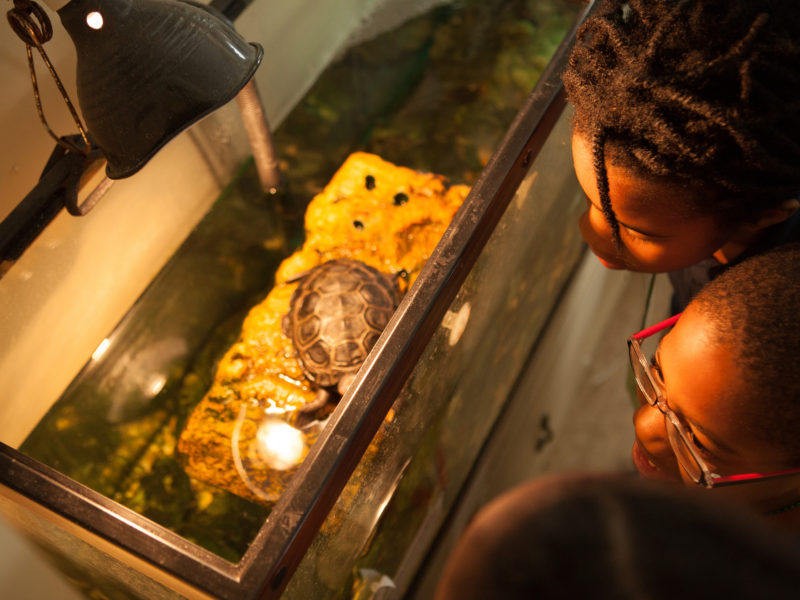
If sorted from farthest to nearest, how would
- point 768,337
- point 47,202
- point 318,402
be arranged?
point 318,402 < point 47,202 < point 768,337

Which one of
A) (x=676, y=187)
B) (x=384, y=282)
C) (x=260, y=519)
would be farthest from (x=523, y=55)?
(x=260, y=519)

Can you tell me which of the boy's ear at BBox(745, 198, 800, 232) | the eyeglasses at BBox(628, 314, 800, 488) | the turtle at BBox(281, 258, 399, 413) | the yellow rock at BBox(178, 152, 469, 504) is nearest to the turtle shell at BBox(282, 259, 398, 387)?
the turtle at BBox(281, 258, 399, 413)

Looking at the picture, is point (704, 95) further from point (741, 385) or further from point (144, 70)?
point (144, 70)

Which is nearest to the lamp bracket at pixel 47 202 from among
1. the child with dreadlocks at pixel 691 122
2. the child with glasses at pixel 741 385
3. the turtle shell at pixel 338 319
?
the turtle shell at pixel 338 319

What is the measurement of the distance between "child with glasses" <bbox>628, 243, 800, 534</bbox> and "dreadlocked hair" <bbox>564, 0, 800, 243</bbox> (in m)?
0.13

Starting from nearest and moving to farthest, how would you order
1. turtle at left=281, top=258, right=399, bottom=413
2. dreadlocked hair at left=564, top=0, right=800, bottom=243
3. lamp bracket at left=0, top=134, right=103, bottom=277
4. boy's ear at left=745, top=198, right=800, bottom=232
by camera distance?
dreadlocked hair at left=564, top=0, right=800, bottom=243, boy's ear at left=745, top=198, right=800, bottom=232, lamp bracket at left=0, top=134, right=103, bottom=277, turtle at left=281, top=258, right=399, bottom=413

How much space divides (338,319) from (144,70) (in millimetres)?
972

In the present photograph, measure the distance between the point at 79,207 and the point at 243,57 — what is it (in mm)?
479

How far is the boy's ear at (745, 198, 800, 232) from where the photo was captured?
2.75ft

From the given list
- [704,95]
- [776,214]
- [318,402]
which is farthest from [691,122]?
[318,402]

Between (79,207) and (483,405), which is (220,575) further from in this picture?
(483,405)

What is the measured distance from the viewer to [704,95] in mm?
730

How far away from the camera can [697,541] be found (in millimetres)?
355

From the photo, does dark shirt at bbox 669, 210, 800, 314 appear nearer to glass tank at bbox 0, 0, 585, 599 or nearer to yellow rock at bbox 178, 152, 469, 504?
glass tank at bbox 0, 0, 585, 599
